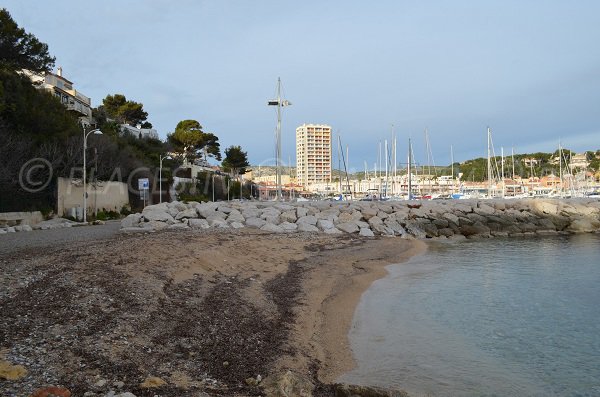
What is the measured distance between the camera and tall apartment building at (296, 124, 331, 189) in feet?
354

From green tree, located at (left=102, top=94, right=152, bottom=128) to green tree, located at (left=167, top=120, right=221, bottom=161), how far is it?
6198 mm

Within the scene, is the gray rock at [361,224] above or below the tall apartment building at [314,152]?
below

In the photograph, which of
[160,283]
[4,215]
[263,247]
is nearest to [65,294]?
[160,283]

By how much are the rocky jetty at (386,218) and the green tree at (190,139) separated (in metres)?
41.8

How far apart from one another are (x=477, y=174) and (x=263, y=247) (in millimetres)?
90374

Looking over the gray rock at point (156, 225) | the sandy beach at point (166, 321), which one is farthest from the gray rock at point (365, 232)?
the sandy beach at point (166, 321)

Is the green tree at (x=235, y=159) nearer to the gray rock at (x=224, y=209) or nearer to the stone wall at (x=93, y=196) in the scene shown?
the stone wall at (x=93, y=196)

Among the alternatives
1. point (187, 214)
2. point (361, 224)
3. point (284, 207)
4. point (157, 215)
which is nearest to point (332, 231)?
point (361, 224)

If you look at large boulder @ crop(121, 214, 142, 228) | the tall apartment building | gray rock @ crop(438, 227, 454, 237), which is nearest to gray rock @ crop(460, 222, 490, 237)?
gray rock @ crop(438, 227, 454, 237)

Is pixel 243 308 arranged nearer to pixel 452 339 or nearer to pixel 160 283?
pixel 160 283

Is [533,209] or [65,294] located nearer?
[65,294]

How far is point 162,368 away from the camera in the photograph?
5.89 metres

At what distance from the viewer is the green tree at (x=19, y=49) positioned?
30.3 meters

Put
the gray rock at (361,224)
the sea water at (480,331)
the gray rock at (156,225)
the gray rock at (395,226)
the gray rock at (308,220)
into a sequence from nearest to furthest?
the sea water at (480,331), the gray rock at (156,225), the gray rock at (308,220), the gray rock at (361,224), the gray rock at (395,226)
